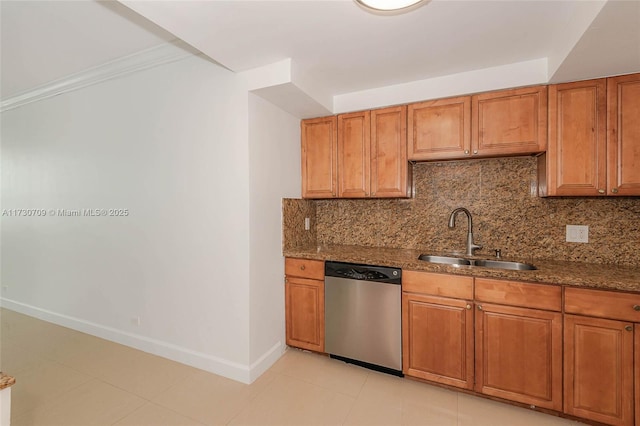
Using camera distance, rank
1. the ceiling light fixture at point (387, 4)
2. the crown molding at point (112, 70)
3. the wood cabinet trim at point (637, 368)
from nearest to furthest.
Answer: the ceiling light fixture at point (387, 4) < the wood cabinet trim at point (637, 368) < the crown molding at point (112, 70)

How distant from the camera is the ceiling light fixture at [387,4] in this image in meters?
1.41

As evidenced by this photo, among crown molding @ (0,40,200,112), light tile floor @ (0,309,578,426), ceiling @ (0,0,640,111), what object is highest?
crown molding @ (0,40,200,112)

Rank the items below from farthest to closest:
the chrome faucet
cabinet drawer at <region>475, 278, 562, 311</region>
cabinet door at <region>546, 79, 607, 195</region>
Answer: the chrome faucet
cabinet door at <region>546, 79, 607, 195</region>
cabinet drawer at <region>475, 278, 562, 311</region>

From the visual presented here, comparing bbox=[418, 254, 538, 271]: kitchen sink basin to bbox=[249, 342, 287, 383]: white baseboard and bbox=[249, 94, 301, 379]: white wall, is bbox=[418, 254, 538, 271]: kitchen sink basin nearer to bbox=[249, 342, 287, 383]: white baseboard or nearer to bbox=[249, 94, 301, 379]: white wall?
bbox=[249, 94, 301, 379]: white wall

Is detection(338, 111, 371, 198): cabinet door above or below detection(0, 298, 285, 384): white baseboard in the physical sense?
above

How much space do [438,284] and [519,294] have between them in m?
0.50

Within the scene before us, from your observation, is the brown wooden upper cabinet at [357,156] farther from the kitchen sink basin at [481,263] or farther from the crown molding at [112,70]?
the crown molding at [112,70]

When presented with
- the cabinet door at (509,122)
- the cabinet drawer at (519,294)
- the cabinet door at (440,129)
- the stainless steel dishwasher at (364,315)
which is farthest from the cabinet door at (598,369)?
the cabinet door at (440,129)

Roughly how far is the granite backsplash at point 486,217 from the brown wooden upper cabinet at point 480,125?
0.31 metres

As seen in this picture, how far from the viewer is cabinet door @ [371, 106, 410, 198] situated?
2.54m

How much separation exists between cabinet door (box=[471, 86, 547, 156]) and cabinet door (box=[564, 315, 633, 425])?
4.06 feet

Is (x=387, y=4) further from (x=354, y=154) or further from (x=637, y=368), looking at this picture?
(x=637, y=368)

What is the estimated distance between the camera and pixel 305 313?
2641mm

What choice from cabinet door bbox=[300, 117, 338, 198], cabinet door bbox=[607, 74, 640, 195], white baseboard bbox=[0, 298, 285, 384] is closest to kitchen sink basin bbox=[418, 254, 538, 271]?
cabinet door bbox=[607, 74, 640, 195]
